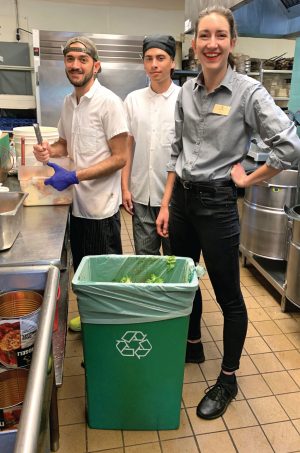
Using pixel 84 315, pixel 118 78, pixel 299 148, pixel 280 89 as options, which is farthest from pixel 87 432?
pixel 280 89

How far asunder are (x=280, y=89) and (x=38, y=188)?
460 cm

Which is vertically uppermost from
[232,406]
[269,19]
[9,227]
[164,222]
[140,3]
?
[140,3]

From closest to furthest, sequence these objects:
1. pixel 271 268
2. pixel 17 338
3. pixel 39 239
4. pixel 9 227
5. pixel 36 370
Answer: pixel 36 370 → pixel 17 338 → pixel 9 227 → pixel 39 239 → pixel 271 268

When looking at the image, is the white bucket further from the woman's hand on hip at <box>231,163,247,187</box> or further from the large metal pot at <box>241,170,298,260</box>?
the large metal pot at <box>241,170,298,260</box>

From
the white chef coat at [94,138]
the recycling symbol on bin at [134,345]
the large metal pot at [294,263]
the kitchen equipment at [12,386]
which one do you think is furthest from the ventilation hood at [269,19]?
the kitchen equipment at [12,386]

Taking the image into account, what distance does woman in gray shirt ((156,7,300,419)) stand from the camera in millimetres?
1409

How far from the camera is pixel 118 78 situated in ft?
14.8

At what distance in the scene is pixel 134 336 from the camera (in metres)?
1.48

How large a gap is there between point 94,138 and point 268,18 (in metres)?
→ 2.06

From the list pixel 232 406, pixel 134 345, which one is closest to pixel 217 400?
pixel 232 406

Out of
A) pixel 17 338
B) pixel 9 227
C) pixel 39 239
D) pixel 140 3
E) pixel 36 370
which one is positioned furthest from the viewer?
pixel 140 3

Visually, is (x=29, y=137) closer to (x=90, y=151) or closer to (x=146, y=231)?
(x=90, y=151)

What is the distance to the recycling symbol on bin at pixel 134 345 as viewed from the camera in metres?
1.47

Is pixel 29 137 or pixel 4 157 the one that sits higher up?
pixel 29 137
